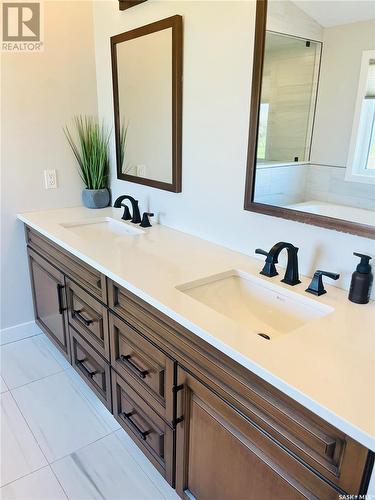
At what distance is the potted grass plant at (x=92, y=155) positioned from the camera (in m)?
2.36

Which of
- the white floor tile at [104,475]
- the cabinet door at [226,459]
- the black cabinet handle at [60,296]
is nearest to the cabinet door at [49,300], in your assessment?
the black cabinet handle at [60,296]

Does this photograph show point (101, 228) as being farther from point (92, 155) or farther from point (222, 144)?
point (222, 144)

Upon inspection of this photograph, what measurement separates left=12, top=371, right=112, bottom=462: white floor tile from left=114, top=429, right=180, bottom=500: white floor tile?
10cm

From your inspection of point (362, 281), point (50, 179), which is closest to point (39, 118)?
point (50, 179)

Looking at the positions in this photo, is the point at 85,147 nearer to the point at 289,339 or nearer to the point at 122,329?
the point at 122,329

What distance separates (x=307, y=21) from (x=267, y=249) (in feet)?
2.67

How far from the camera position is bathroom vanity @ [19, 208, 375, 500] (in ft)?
2.62

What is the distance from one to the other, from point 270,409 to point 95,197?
1855mm

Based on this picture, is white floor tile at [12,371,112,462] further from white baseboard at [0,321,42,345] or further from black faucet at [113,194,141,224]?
black faucet at [113,194,141,224]

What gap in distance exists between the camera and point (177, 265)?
1.48 meters

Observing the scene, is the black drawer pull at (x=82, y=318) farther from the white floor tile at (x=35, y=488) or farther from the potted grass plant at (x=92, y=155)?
the potted grass plant at (x=92, y=155)

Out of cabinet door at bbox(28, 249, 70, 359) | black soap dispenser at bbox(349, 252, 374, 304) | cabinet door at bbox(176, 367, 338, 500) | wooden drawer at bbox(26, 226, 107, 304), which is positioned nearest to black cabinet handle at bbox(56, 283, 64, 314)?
cabinet door at bbox(28, 249, 70, 359)

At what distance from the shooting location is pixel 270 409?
2.92ft

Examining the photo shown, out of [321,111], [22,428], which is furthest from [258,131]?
[22,428]
